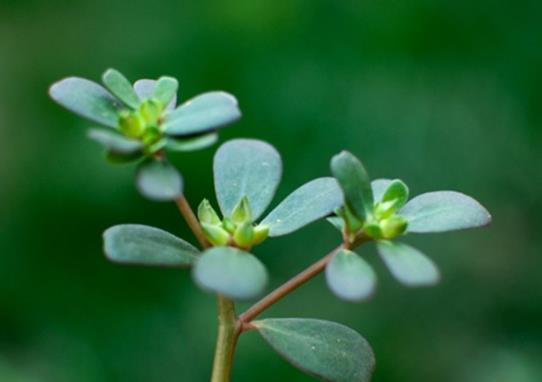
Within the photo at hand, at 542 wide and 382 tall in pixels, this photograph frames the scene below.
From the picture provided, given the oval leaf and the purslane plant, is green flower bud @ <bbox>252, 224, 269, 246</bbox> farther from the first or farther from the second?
the oval leaf

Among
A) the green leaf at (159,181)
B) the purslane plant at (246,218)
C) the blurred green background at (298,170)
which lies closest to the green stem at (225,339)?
the purslane plant at (246,218)

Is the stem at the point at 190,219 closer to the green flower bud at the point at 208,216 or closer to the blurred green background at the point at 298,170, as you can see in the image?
the green flower bud at the point at 208,216

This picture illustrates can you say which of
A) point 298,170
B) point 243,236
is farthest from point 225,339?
point 298,170

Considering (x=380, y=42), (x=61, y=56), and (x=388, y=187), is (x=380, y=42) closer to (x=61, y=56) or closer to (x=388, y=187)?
(x=61, y=56)

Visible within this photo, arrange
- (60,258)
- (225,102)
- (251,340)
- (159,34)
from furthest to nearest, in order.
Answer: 1. (159,34)
2. (60,258)
3. (251,340)
4. (225,102)

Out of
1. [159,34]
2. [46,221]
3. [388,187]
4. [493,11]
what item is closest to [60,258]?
[46,221]

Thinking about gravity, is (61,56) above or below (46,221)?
above

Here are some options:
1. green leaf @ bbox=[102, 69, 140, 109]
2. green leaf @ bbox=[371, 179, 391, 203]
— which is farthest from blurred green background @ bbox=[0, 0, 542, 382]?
green leaf @ bbox=[102, 69, 140, 109]
